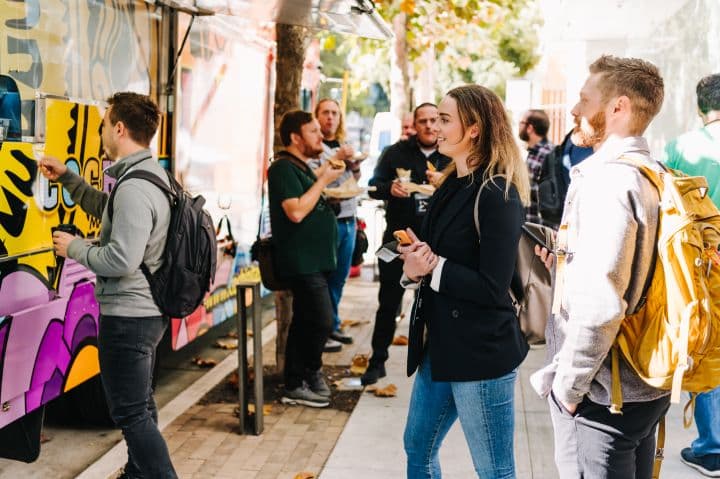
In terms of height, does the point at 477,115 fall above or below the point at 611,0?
below

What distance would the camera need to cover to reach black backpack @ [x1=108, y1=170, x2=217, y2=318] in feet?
12.6

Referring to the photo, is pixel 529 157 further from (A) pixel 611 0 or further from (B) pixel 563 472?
(B) pixel 563 472

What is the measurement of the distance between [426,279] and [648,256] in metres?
1.10

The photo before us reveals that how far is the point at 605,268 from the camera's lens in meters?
2.35

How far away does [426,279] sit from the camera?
3.34 meters

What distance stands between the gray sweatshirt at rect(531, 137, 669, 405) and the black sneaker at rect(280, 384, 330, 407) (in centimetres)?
383

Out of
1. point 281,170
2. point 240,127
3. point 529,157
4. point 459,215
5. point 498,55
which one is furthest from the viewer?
point 498,55

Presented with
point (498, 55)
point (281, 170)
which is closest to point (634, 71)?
point (281, 170)

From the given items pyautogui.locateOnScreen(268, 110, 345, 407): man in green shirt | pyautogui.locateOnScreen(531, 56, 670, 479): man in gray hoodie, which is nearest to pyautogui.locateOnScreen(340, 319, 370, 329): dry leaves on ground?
pyautogui.locateOnScreen(268, 110, 345, 407): man in green shirt

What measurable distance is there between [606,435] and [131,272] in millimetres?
2103

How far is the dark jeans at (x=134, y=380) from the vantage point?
149 inches

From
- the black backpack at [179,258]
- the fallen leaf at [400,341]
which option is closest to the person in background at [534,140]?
the fallen leaf at [400,341]

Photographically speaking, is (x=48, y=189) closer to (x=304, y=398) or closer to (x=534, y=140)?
(x=304, y=398)

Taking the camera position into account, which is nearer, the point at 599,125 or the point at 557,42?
the point at 599,125
